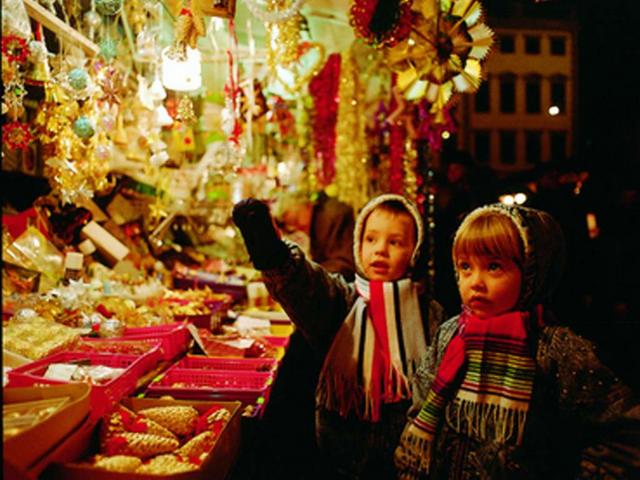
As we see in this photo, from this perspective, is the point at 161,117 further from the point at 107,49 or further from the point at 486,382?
the point at 486,382

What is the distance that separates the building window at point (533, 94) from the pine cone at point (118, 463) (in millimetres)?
31376

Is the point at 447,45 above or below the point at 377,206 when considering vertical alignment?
above

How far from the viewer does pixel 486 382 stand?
5.23 ft

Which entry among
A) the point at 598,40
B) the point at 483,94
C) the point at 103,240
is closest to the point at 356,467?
the point at 103,240

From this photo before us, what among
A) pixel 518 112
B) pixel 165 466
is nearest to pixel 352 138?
pixel 165 466

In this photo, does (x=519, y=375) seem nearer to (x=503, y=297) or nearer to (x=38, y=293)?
(x=503, y=297)

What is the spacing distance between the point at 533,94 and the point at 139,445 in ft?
105

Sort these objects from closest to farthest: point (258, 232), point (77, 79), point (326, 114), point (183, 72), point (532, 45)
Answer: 1. point (258, 232)
2. point (77, 79)
3. point (183, 72)
4. point (326, 114)
5. point (532, 45)

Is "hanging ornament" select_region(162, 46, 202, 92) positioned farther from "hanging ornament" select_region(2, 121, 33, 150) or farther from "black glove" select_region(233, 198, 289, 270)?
"black glove" select_region(233, 198, 289, 270)

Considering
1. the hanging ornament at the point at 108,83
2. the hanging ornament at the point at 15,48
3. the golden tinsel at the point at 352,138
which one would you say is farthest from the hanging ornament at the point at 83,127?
the golden tinsel at the point at 352,138

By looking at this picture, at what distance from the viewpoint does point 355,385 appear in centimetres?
197

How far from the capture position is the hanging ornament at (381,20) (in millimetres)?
2482

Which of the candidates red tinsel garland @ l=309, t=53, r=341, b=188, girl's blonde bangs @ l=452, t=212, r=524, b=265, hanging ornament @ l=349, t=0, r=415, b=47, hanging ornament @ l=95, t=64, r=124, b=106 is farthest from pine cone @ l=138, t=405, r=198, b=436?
red tinsel garland @ l=309, t=53, r=341, b=188

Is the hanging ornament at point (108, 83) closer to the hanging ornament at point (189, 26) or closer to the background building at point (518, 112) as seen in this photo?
the hanging ornament at point (189, 26)
